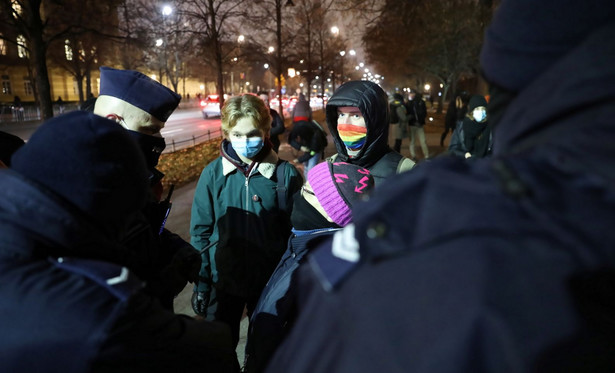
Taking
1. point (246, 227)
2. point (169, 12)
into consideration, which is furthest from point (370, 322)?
point (169, 12)

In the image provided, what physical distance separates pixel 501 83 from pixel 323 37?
3181cm

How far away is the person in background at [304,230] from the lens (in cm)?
173

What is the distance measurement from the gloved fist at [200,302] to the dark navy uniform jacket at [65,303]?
1.85 metres

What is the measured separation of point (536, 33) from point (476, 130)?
6.20 metres

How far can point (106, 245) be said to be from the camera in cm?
118

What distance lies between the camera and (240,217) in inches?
114

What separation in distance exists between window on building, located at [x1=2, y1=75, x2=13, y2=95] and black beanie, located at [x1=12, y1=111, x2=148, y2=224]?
172 feet

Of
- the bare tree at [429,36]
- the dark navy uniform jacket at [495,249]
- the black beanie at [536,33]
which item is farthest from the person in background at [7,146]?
the bare tree at [429,36]

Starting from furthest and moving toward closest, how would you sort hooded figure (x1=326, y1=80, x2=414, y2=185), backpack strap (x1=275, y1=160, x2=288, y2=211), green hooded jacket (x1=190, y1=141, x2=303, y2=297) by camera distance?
hooded figure (x1=326, y1=80, x2=414, y2=185) → backpack strap (x1=275, y1=160, x2=288, y2=211) → green hooded jacket (x1=190, y1=141, x2=303, y2=297)

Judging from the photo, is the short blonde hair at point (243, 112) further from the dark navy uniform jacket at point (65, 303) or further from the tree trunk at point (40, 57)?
the tree trunk at point (40, 57)

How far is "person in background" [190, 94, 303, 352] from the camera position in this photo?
2844 millimetres

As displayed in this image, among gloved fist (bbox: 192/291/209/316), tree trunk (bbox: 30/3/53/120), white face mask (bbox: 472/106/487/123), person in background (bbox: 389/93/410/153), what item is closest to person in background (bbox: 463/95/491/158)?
white face mask (bbox: 472/106/487/123)

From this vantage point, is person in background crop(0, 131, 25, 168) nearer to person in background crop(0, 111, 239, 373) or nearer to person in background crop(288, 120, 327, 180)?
person in background crop(0, 111, 239, 373)

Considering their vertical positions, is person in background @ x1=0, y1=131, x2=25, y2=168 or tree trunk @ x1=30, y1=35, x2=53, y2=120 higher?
tree trunk @ x1=30, y1=35, x2=53, y2=120
